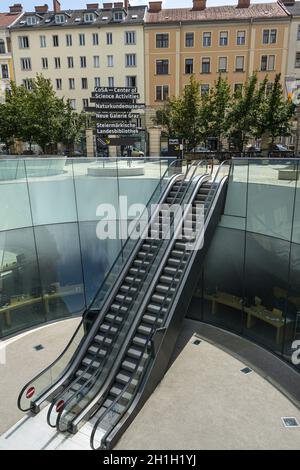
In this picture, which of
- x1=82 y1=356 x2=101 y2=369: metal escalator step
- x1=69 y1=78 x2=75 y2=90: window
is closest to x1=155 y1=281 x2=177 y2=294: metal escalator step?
x1=82 y1=356 x2=101 y2=369: metal escalator step

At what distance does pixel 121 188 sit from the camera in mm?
12633

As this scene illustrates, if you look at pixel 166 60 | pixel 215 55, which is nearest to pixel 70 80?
pixel 166 60

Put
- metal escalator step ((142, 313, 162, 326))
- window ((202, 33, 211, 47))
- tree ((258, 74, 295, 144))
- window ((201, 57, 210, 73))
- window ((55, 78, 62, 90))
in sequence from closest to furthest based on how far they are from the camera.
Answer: metal escalator step ((142, 313, 162, 326)), tree ((258, 74, 295, 144)), window ((202, 33, 211, 47)), window ((201, 57, 210, 73)), window ((55, 78, 62, 90))

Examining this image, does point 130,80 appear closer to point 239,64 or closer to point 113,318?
point 239,64

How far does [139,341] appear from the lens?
29.4 ft

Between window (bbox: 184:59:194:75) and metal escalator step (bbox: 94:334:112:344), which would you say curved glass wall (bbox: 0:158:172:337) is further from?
window (bbox: 184:59:194:75)

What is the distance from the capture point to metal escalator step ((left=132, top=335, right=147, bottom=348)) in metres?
8.94

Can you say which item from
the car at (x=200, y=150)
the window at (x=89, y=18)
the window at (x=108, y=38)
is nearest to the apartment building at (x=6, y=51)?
the window at (x=89, y=18)

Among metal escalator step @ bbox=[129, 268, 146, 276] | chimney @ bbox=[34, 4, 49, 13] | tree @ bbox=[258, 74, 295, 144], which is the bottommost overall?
metal escalator step @ bbox=[129, 268, 146, 276]

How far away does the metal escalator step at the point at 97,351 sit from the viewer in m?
9.16

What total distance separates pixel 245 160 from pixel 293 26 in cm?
3548

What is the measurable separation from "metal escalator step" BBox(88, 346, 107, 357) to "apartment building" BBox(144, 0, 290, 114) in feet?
117

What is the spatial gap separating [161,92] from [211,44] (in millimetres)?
7472
